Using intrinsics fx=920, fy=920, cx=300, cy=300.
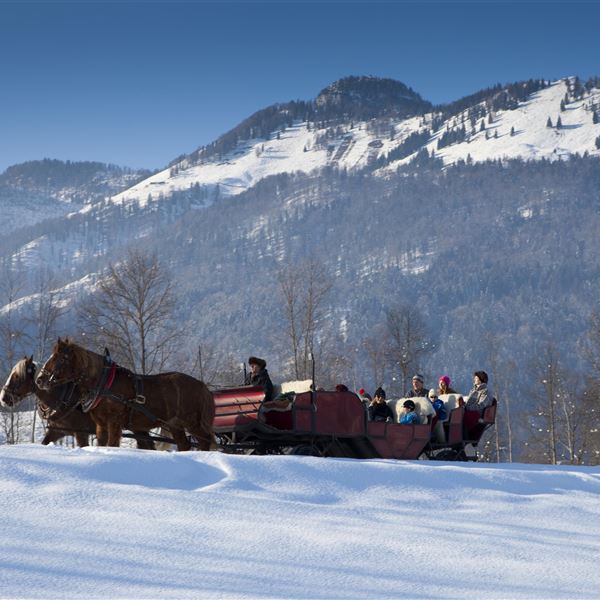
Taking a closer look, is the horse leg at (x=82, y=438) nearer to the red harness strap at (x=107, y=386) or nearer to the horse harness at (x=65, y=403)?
the horse harness at (x=65, y=403)

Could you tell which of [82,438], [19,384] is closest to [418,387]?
[82,438]

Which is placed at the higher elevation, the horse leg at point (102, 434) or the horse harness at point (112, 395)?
the horse harness at point (112, 395)

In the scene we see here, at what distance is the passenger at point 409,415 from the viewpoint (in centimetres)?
1461

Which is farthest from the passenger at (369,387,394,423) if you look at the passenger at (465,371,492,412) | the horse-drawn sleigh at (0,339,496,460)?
the passenger at (465,371,492,412)

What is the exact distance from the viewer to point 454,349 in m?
112

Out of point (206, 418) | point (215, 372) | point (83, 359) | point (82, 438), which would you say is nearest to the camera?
point (83, 359)

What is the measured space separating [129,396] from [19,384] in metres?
1.89

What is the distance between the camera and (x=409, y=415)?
14.6 meters

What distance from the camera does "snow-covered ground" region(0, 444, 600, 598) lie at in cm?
586

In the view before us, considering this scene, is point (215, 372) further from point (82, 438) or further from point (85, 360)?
point (85, 360)

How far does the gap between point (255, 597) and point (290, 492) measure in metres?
3.17

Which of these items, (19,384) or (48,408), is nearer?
(48,408)

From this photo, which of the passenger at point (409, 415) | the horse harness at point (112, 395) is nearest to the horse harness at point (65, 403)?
the horse harness at point (112, 395)

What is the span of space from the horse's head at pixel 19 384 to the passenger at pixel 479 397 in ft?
23.6
